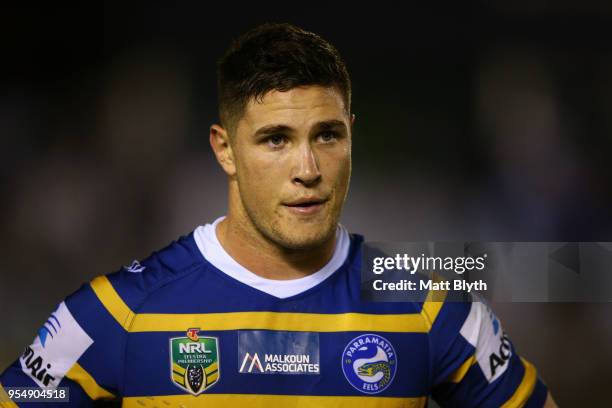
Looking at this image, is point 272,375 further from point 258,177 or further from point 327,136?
point 327,136

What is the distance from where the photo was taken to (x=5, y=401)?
8.45 feet

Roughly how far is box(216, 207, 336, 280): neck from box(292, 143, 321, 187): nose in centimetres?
28

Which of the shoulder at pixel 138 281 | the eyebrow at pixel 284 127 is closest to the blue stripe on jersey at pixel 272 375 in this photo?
the shoulder at pixel 138 281

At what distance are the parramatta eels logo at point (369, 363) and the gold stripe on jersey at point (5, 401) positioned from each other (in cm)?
104

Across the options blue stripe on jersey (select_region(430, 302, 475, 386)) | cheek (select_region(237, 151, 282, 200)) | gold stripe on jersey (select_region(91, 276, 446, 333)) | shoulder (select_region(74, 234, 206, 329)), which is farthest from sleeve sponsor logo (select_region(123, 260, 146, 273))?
blue stripe on jersey (select_region(430, 302, 475, 386))

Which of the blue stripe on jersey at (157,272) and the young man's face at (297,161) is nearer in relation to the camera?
the young man's face at (297,161)

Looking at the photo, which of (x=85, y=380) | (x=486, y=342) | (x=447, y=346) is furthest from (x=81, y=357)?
(x=486, y=342)

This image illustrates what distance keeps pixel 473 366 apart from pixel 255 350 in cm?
69

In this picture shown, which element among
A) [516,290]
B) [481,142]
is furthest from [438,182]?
[516,290]

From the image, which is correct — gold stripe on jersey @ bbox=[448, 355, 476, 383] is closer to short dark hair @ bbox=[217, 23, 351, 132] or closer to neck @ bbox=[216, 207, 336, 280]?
neck @ bbox=[216, 207, 336, 280]

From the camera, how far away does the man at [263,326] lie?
8.14 feet

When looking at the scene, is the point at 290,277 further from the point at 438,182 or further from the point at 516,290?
the point at 438,182

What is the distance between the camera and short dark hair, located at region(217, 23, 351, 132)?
242 cm

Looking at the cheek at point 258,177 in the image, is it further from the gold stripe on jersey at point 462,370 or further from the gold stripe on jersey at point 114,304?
the gold stripe on jersey at point 462,370
